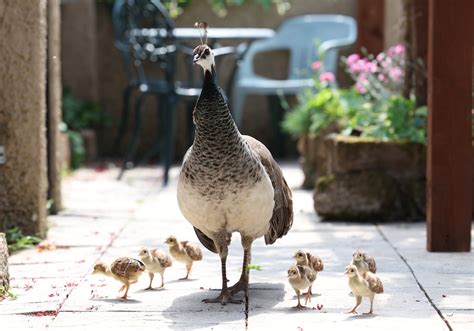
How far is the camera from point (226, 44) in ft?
42.0

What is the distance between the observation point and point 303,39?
1236 centimetres

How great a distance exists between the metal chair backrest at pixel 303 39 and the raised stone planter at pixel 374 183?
14.1 feet

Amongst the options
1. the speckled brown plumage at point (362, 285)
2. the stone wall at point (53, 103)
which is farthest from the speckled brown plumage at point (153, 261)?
the stone wall at point (53, 103)

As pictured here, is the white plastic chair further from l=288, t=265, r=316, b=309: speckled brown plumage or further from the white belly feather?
l=288, t=265, r=316, b=309: speckled brown plumage

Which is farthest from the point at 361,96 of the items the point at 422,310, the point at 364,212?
the point at 422,310

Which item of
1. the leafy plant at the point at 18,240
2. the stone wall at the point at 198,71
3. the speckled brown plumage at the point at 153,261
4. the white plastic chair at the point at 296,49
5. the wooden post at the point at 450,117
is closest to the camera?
the speckled brown plumage at the point at 153,261

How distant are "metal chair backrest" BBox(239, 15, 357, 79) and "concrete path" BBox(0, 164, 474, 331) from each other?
4185 mm

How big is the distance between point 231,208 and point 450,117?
194 cm

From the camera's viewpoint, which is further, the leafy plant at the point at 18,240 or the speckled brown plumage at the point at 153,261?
the leafy plant at the point at 18,240

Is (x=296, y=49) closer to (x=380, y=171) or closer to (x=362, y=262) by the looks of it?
(x=380, y=171)

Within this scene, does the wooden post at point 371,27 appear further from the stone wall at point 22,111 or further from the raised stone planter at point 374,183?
the stone wall at point 22,111

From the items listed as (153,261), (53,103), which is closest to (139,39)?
(53,103)

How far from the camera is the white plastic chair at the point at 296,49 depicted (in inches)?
459

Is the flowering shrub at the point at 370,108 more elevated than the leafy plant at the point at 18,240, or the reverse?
A: the flowering shrub at the point at 370,108
